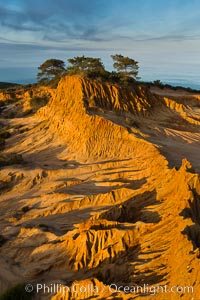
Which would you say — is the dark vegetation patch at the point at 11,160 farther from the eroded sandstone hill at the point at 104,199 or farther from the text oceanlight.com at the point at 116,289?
the text oceanlight.com at the point at 116,289

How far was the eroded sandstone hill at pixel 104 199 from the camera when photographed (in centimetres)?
1114

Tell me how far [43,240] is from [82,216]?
2517mm

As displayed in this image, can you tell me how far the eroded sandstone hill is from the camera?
11.1 metres

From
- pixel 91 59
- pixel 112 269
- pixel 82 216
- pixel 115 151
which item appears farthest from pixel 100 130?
pixel 91 59

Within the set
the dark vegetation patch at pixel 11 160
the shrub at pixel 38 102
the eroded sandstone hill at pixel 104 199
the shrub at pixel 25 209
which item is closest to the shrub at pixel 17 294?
the eroded sandstone hill at pixel 104 199

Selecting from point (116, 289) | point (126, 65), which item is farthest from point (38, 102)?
point (116, 289)

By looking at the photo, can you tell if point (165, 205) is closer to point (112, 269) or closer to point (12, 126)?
point (112, 269)

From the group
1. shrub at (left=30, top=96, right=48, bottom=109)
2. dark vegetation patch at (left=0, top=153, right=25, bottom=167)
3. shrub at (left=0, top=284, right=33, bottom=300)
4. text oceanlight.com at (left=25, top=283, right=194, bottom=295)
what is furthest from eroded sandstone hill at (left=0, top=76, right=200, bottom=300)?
shrub at (left=30, top=96, right=48, bottom=109)

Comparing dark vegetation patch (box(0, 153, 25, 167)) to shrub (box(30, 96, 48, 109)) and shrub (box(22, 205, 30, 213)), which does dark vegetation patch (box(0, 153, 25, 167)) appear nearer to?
shrub (box(22, 205, 30, 213))

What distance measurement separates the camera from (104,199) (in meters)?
17.5

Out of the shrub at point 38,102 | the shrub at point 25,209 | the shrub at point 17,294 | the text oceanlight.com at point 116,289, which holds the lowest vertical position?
the shrub at point 17,294

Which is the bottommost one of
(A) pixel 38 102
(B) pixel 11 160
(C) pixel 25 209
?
(C) pixel 25 209

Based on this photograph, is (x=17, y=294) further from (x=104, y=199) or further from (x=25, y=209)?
(x=25, y=209)

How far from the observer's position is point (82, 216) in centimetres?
1692
